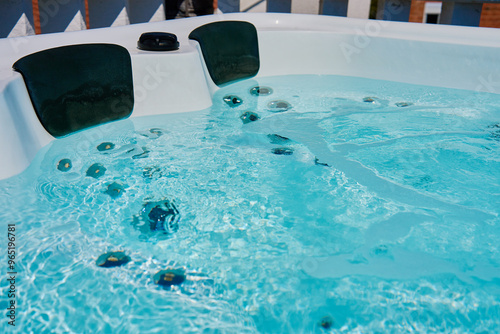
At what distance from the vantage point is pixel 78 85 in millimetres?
1586

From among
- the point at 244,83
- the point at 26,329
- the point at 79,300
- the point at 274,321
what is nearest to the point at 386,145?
the point at 244,83

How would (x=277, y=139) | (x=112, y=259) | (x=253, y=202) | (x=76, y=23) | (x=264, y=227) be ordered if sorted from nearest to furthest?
(x=112, y=259)
(x=264, y=227)
(x=253, y=202)
(x=277, y=139)
(x=76, y=23)

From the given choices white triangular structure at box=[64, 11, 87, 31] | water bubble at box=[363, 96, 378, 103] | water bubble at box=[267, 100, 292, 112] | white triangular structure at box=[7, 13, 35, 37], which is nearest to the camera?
water bubble at box=[267, 100, 292, 112]

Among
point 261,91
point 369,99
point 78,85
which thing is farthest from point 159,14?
point 78,85

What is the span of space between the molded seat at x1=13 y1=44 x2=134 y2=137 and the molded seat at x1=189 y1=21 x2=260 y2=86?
1.61 feet

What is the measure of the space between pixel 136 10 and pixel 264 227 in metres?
2.78

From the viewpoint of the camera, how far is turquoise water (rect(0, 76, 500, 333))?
93cm

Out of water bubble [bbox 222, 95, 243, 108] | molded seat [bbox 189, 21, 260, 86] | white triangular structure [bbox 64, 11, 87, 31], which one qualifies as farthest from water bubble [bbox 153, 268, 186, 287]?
white triangular structure [bbox 64, 11, 87, 31]

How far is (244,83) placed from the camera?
235 cm

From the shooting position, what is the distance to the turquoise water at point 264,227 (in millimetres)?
927

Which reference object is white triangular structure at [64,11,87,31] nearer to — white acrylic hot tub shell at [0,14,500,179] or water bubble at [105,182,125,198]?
white acrylic hot tub shell at [0,14,500,179]

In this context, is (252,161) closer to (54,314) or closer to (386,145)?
(386,145)

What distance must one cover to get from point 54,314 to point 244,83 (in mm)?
1665

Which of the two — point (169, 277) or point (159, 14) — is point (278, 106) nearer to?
point (169, 277)
